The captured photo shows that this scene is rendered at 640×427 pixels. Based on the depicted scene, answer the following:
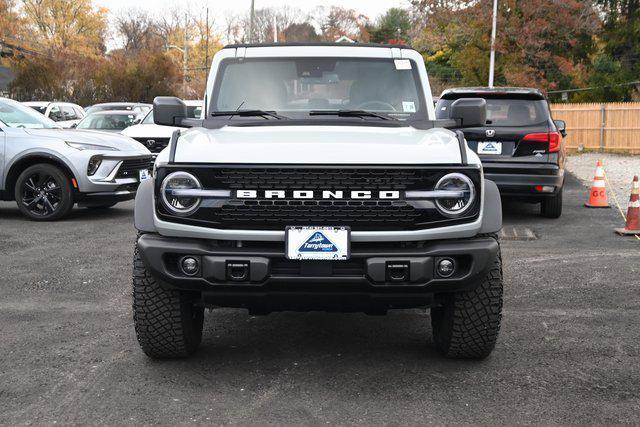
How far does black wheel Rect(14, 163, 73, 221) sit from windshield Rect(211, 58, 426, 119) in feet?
18.3

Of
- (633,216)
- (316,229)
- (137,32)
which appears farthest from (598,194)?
(137,32)

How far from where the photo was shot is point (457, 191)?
164 inches

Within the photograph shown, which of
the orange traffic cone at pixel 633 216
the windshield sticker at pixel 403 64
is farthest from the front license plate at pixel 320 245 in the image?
the orange traffic cone at pixel 633 216

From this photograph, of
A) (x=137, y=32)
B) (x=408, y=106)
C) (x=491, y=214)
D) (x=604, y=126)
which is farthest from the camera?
(x=137, y=32)

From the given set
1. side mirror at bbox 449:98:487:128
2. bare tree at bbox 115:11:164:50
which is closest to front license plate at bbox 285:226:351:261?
side mirror at bbox 449:98:487:128

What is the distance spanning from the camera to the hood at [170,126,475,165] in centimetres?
414

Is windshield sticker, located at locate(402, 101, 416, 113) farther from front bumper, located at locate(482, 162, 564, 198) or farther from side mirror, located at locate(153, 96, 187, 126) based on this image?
front bumper, located at locate(482, 162, 564, 198)

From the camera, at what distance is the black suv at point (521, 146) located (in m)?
10.6

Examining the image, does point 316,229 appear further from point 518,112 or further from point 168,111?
point 518,112

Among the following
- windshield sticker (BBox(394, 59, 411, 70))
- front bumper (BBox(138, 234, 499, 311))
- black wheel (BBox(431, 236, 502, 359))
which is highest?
windshield sticker (BBox(394, 59, 411, 70))

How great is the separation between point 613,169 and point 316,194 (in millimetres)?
19240

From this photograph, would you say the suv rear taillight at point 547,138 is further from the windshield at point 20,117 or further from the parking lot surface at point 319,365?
the windshield at point 20,117

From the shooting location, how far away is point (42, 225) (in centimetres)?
1041

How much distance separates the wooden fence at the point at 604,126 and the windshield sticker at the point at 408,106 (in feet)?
85.3
